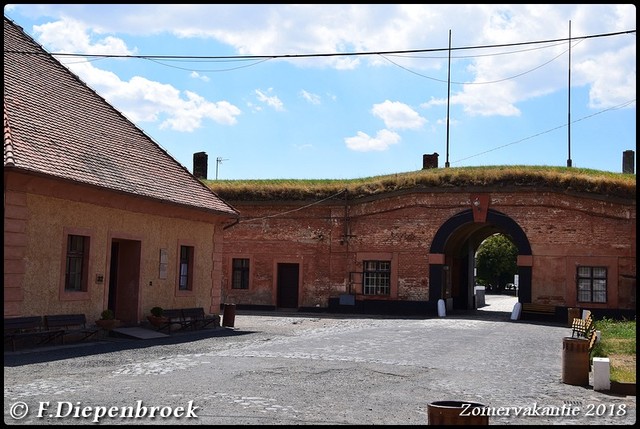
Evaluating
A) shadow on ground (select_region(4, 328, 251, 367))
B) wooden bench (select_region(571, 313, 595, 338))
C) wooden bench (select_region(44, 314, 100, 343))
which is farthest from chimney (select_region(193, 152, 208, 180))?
wooden bench (select_region(571, 313, 595, 338))

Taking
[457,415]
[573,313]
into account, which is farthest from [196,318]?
[457,415]

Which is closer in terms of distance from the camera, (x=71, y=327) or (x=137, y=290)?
(x=71, y=327)

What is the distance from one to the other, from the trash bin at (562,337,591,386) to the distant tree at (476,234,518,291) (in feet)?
152

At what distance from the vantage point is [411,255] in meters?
29.1

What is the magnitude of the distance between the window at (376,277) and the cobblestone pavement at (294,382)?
11.0 meters

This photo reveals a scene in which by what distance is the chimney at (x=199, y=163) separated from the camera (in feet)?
124

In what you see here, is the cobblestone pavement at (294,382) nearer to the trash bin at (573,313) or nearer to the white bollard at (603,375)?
the white bollard at (603,375)

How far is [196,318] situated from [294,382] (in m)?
10.1

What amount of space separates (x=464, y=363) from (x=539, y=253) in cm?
1512

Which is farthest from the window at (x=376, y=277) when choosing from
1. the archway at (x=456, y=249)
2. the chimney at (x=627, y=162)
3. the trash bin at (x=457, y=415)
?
the trash bin at (x=457, y=415)

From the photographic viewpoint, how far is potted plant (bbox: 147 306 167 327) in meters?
18.6

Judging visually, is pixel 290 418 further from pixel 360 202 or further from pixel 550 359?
pixel 360 202

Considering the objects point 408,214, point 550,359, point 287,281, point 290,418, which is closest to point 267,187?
point 287,281

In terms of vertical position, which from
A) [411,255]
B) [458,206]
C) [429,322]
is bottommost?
[429,322]
